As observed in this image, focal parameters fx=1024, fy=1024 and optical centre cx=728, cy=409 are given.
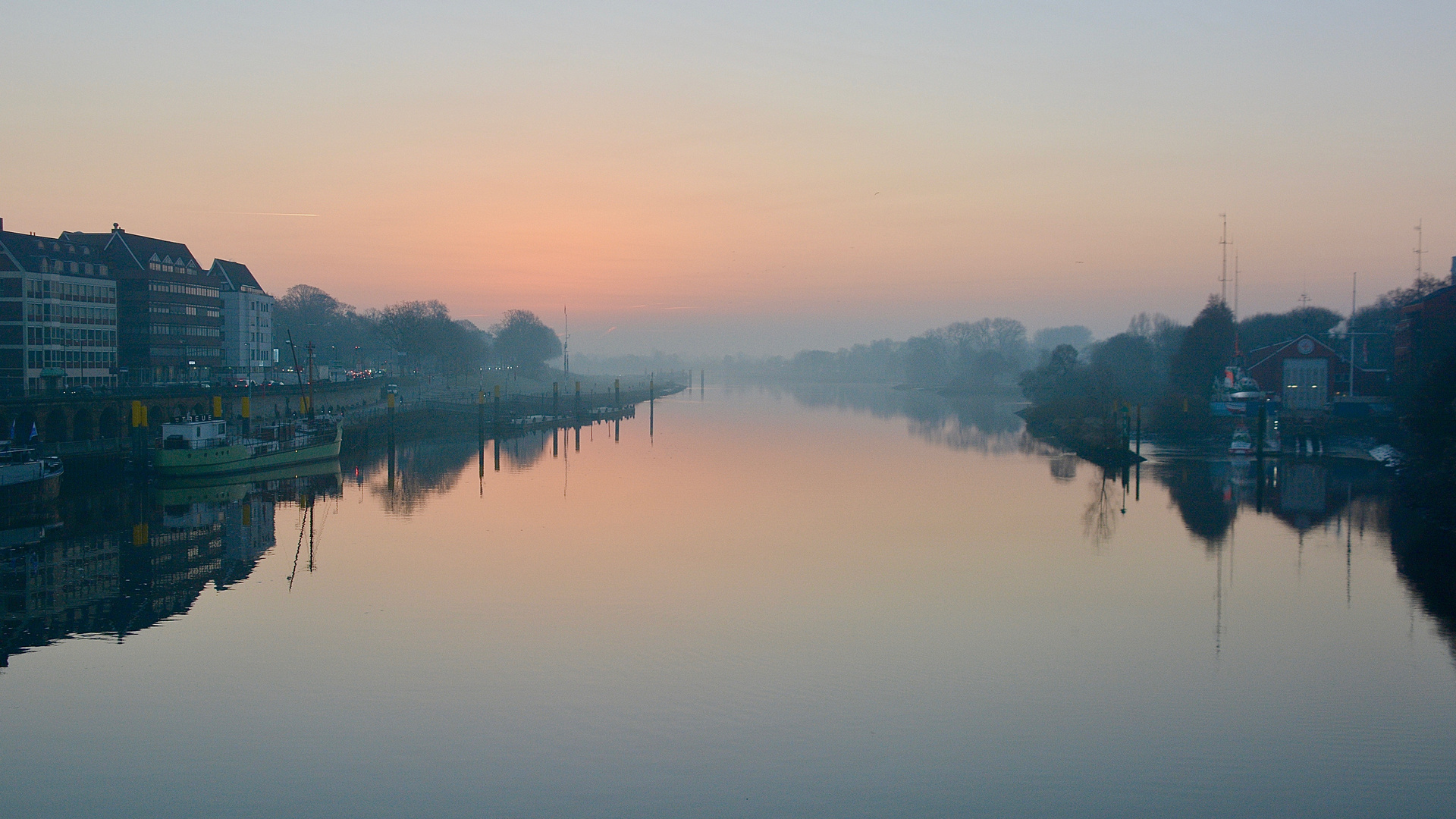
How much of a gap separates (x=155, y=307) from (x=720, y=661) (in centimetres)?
A: 5835

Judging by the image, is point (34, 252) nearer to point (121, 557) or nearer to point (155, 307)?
point (155, 307)

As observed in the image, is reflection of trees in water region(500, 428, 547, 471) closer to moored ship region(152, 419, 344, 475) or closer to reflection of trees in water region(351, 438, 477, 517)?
reflection of trees in water region(351, 438, 477, 517)

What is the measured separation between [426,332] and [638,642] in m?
81.2

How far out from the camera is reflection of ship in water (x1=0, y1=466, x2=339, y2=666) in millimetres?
19688

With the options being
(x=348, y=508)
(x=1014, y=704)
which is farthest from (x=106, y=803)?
(x=348, y=508)

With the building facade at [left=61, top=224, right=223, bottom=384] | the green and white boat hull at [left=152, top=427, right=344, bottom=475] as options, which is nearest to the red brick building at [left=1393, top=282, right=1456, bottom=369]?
the green and white boat hull at [left=152, top=427, right=344, bottom=475]

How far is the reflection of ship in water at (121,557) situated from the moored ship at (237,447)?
65.8 inches

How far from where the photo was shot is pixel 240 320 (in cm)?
7706

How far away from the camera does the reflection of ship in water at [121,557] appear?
64.6 ft

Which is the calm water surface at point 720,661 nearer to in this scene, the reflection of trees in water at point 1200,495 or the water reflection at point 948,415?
the reflection of trees in water at point 1200,495

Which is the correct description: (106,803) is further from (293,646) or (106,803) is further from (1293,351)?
(1293,351)

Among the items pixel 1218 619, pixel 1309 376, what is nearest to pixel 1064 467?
pixel 1309 376

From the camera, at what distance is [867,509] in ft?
115

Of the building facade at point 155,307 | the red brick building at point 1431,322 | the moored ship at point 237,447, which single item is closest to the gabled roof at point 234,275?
the building facade at point 155,307
